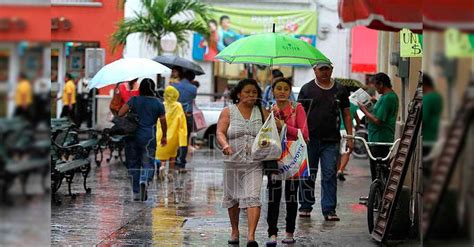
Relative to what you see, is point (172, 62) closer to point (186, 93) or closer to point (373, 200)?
point (186, 93)

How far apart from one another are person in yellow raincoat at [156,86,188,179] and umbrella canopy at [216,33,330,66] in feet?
13.7

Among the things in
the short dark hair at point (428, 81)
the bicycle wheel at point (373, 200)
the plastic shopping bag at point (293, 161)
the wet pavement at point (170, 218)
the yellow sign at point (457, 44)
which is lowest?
the wet pavement at point (170, 218)

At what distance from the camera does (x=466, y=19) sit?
417 cm

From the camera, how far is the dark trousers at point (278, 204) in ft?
29.7

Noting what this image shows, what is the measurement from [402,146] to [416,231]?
841 millimetres

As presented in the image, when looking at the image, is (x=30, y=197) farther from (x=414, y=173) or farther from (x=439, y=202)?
(x=414, y=173)

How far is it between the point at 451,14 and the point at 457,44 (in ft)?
0.59

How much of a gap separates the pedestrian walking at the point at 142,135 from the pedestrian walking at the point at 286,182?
10.4ft

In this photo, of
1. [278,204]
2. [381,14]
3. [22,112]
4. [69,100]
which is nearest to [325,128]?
[278,204]

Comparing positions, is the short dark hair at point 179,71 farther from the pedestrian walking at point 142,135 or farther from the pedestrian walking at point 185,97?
the pedestrian walking at point 142,135

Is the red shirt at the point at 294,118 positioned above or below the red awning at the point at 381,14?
below

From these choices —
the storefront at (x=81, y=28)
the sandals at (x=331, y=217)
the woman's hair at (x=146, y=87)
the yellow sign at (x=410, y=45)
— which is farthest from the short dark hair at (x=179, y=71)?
the storefront at (x=81, y=28)

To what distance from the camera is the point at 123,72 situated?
12141mm

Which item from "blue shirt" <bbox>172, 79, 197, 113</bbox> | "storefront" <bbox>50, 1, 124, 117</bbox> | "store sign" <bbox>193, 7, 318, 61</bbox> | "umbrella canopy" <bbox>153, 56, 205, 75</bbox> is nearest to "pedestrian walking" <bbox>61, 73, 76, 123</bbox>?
"storefront" <bbox>50, 1, 124, 117</bbox>
